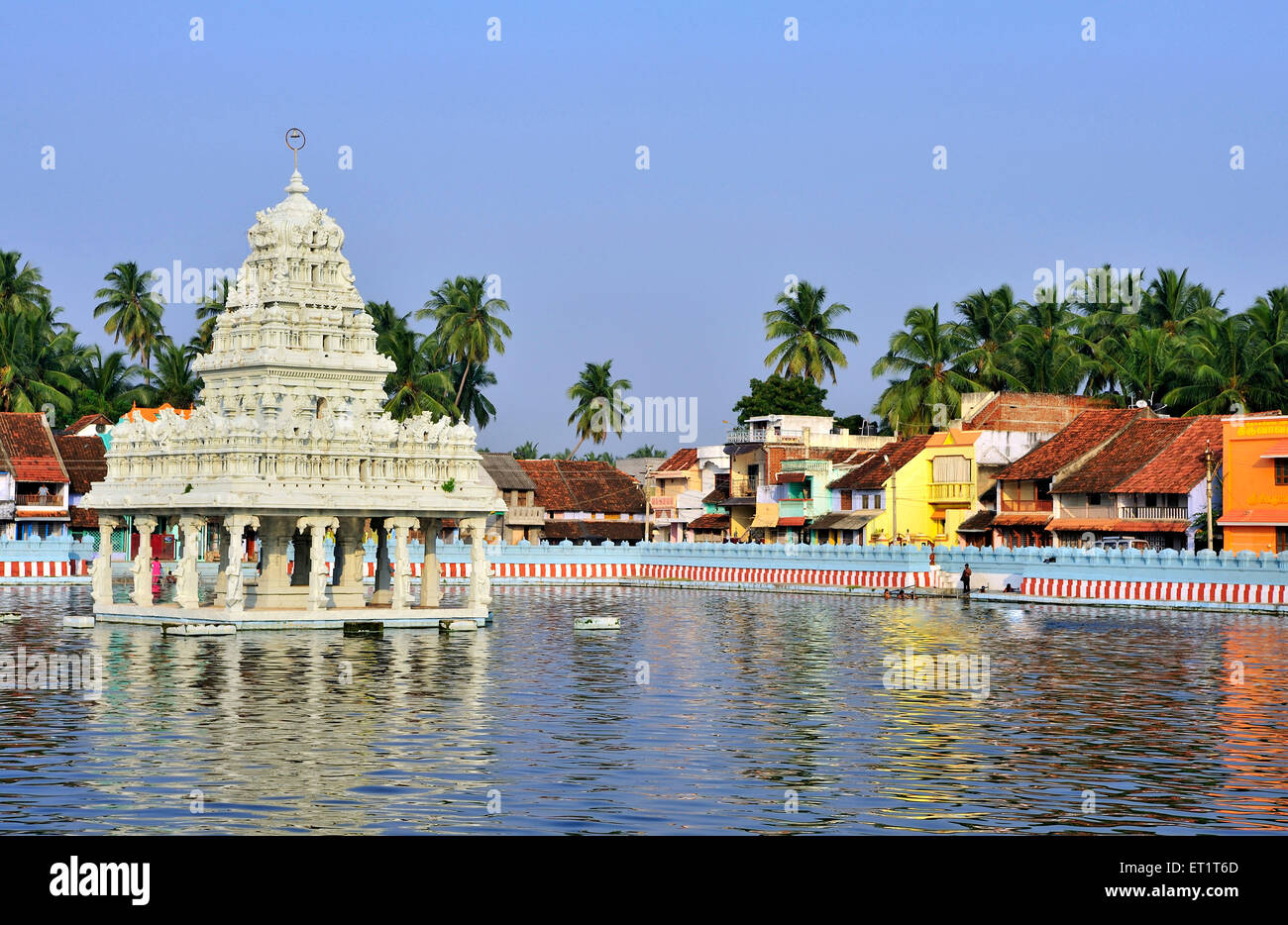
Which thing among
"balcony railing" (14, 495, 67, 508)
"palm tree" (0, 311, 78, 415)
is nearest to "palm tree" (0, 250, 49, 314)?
"palm tree" (0, 311, 78, 415)

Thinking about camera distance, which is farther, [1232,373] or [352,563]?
[1232,373]

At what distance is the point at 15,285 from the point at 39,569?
43304mm

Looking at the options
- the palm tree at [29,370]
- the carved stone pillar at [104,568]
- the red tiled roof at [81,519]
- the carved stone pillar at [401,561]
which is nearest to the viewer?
the carved stone pillar at [401,561]

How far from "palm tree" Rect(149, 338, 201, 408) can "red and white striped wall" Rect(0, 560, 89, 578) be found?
96.4 ft

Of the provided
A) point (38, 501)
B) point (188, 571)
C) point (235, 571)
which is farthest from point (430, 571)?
point (38, 501)

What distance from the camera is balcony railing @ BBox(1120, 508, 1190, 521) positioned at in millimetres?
70250

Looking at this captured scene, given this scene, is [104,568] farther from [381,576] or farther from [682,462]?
[682,462]

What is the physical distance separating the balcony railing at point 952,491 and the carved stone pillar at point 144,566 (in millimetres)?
45414

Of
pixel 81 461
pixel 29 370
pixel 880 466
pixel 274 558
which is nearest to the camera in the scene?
pixel 274 558

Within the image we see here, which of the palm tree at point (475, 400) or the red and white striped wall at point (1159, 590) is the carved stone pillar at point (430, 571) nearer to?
the red and white striped wall at point (1159, 590)

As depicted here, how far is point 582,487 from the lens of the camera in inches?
4272

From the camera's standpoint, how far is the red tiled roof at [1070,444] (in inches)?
3071

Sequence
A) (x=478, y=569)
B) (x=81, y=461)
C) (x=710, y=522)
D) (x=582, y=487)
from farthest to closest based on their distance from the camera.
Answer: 1. (x=582, y=487)
2. (x=710, y=522)
3. (x=81, y=461)
4. (x=478, y=569)

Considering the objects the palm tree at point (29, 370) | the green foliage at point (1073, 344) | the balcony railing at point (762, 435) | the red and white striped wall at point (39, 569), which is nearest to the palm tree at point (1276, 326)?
the green foliage at point (1073, 344)
